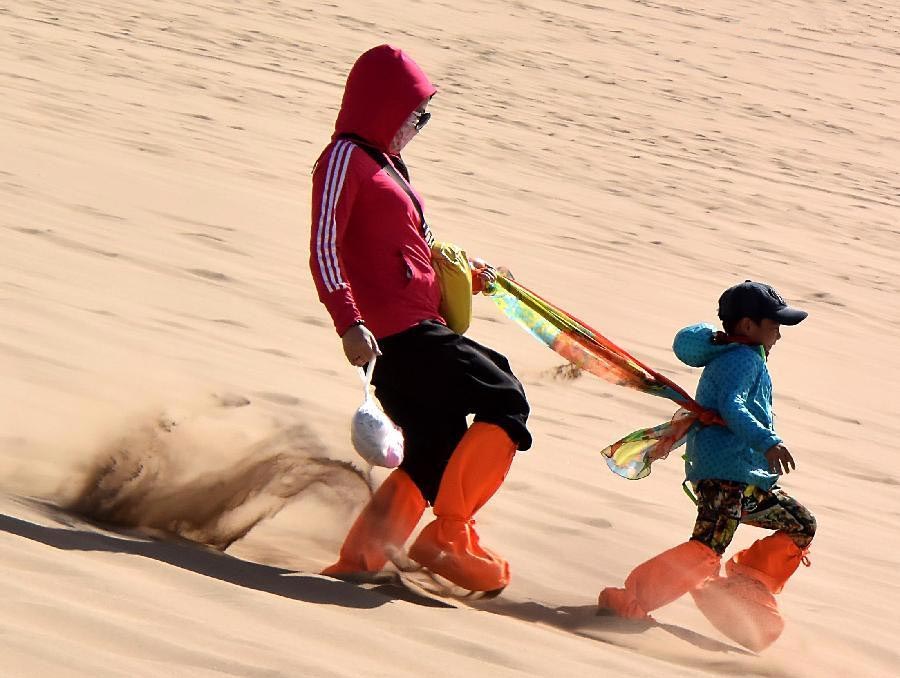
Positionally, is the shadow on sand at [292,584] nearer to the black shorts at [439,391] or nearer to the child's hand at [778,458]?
the black shorts at [439,391]

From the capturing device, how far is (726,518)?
407 cm

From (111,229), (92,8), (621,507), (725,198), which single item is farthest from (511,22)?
(621,507)

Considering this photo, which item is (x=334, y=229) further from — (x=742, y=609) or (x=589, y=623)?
(x=742, y=609)

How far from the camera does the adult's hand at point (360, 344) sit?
12.0 ft

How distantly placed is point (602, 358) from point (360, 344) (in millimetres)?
1108

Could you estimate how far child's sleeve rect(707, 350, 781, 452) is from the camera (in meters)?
3.93

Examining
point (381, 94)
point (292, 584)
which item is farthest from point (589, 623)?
point (381, 94)

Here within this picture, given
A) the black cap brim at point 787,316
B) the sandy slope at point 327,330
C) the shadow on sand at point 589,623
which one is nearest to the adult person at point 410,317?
the shadow on sand at point 589,623

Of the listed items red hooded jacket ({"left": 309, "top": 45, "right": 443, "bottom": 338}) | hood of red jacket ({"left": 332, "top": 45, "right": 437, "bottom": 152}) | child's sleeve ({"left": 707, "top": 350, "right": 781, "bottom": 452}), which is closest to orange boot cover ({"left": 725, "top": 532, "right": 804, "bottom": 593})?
child's sleeve ({"left": 707, "top": 350, "right": 781, "bottom": 452})

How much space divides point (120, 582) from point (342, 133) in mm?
1427

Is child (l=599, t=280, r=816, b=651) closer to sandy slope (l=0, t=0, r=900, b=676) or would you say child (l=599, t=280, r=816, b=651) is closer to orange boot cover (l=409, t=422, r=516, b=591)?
sandy slope (l=0, t=0, r=900, b=676)

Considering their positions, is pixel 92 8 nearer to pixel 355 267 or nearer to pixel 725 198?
pixel 725 198

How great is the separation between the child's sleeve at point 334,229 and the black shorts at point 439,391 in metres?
0.24

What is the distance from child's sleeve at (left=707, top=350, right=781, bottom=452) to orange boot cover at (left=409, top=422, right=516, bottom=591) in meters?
0.65
